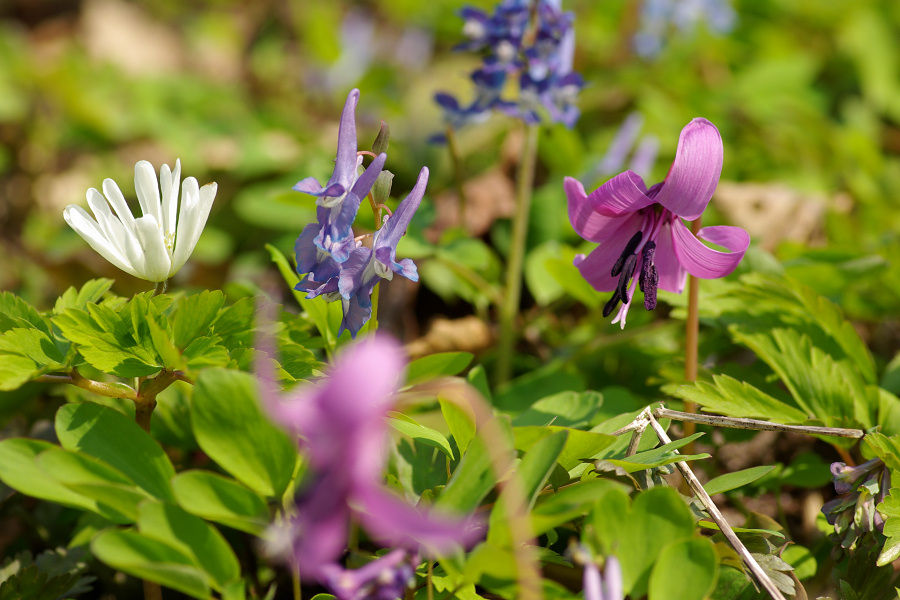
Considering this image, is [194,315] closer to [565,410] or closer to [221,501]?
[221,501]

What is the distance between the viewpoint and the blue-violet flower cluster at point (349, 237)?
1222 millimetres

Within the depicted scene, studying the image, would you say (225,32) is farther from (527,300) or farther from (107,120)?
(527,300)

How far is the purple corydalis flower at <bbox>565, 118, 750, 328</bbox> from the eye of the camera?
1169mm

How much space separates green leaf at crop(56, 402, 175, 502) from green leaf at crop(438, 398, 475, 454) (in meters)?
0.48

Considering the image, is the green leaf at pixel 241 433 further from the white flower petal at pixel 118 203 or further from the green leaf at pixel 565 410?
the green leaf at pixel 565 410

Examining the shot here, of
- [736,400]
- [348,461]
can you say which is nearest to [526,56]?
[736,400]

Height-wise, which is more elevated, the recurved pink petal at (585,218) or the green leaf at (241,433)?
the recurved pink petal at (585,218)

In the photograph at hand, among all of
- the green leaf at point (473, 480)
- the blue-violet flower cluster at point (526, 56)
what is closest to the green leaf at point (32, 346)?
the green leaf at point (473, 480)

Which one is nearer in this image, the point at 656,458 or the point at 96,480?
the point at 96,480

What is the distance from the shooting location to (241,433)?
1057 mm

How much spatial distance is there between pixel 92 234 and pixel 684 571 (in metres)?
1.23

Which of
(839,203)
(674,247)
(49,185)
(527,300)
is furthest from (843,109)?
(49,185)

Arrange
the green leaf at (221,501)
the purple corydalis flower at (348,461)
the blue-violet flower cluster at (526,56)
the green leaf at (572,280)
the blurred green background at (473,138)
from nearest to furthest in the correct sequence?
1. the purple corydalis flower at (348,461)
2. the green leaf at (221,501)
3. the green leaf at (572,280)
4. the blue-violet flower cluster at (526,56)
5. the blurred green background at (473,138)

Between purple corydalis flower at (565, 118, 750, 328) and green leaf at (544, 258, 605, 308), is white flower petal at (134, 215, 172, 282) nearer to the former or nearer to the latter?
purple corydalis flower at (565, 118, 750, 328)
